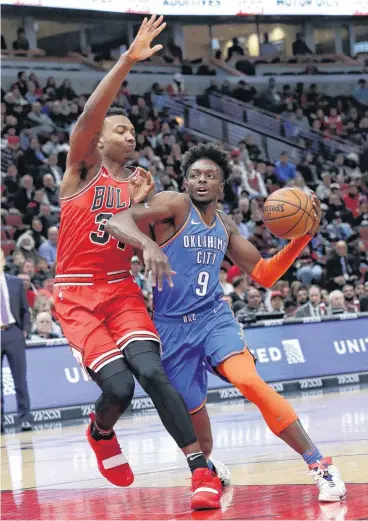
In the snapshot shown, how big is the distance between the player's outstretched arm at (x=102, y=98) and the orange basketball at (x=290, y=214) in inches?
46.1

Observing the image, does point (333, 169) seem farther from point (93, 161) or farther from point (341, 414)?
point (93, 161)

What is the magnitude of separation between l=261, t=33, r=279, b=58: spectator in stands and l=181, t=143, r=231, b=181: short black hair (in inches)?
1015

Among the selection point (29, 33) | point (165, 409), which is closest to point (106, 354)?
point (165, 409)

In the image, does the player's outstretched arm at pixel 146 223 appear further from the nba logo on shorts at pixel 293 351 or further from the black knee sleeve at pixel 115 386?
the nba logo on shorts at pixel 293 351

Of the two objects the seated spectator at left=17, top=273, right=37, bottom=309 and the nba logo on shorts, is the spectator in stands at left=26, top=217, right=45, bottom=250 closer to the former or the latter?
the seated spectator at left=17, top=273, right=37, bottom=309

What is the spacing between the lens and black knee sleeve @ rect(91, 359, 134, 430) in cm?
567

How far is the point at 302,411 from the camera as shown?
448 inches

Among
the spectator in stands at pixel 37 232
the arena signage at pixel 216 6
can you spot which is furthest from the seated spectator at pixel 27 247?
the arena signage at pixel 216 6

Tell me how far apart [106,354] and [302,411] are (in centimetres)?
600

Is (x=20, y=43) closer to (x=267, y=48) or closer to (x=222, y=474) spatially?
(x=267, y=48)

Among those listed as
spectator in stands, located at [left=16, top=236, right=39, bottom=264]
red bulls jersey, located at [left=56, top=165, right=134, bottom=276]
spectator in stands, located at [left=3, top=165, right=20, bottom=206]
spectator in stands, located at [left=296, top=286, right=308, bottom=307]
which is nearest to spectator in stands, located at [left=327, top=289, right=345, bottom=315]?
spectator in stands, located at [left=296, top=286, right=308, bottom=307]

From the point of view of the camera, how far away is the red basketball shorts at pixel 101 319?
5.80 meters

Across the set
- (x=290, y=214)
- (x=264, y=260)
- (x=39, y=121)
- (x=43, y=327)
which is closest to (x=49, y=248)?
(x=43, y=327)

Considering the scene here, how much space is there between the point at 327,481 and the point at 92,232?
1.94 m
